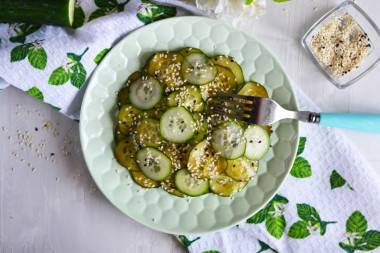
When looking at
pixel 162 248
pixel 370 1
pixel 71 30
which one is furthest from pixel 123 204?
pixel 370 1

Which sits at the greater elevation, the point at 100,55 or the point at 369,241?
the point at 100,55

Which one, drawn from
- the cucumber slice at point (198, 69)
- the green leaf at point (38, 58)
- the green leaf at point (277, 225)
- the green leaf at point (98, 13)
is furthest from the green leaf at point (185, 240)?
the green leaf at point (98, 13)

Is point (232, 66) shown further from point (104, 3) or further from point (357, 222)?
point (357, 222)

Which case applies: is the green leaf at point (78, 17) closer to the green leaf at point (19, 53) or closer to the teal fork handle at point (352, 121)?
the green leaf at point (19, 53)

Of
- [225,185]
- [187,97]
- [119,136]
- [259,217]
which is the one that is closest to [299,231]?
[259,217]

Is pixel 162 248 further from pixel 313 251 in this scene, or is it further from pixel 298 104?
pixel 298 104

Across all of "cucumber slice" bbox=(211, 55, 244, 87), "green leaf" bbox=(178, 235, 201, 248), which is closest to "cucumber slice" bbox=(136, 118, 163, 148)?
"cucumber slice" bbox=(211, 55, 244, 87)
